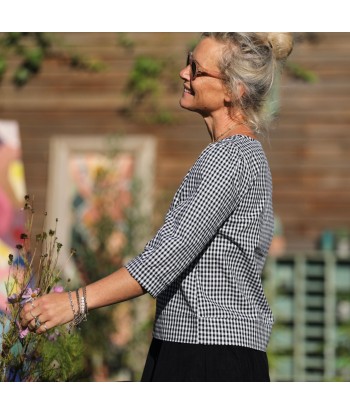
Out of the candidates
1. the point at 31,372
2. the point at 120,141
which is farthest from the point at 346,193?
the point at 31,372

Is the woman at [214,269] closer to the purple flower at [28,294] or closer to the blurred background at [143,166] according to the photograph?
the purple flower at [28,294]

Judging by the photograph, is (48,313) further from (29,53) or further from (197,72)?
(29,53)

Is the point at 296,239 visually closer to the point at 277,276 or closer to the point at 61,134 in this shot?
the point at 277,276

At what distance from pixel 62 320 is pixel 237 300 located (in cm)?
46

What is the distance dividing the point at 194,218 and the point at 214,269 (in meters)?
0.16

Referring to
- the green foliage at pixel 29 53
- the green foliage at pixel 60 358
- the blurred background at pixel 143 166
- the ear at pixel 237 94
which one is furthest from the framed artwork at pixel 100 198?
the ear at pixel 237 94

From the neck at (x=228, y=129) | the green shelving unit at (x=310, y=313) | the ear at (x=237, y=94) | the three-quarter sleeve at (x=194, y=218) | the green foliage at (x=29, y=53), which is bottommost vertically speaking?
the green shelving unit at (x=310, y=313)

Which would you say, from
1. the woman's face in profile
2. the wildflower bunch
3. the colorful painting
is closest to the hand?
the wildflower bunch

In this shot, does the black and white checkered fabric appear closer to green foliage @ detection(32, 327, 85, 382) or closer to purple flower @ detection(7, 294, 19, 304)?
purple flower @ detection(7, 294, 19, 304)

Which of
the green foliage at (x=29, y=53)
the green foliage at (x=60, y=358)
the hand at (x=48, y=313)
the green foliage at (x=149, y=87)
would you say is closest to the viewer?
the hand at (x=48, y=313)

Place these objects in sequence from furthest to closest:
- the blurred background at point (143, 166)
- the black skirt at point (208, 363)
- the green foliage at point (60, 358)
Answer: the blurred background at point (143, 166) < the green foliage at point (60, 358) < the black skirt at point (208, 363)

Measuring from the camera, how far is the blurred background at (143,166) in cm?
720

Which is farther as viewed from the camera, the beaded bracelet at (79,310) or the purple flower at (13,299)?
the purple flower at (13,299)

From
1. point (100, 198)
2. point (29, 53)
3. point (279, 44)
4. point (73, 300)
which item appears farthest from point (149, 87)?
point (73, 300)
